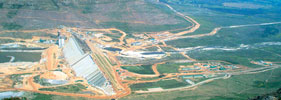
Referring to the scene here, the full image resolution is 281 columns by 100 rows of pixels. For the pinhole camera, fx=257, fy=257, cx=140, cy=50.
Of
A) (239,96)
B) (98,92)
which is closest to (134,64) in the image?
(98,92)

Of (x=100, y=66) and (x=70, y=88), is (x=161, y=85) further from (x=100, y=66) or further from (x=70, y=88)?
(x=70, y=88)

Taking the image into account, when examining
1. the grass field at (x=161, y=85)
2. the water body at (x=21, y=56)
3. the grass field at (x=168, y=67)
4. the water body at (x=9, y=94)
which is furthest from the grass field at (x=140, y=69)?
the water body at (x=9, y=94)

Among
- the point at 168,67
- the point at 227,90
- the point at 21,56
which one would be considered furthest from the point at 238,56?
the point at 21,56

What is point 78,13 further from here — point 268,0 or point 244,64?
point 268,0

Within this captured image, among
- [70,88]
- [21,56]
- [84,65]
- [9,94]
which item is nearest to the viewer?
[9,94]

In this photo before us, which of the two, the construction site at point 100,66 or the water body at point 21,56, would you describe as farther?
the water body at point 21,56

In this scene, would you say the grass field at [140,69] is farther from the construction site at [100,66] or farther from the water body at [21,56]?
the water body at [21,56]
